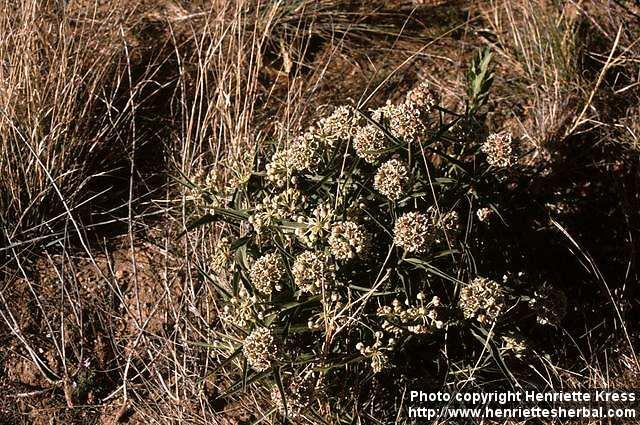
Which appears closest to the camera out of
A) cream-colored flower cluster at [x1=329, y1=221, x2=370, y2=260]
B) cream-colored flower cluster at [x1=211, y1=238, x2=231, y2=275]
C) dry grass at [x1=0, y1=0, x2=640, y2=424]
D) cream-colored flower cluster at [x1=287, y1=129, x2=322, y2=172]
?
cream-colored flower cluster at [x1=329, y1=221, x2=370, y2=260]

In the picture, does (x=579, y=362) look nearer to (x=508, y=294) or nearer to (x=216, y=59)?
(x=508, y=294)

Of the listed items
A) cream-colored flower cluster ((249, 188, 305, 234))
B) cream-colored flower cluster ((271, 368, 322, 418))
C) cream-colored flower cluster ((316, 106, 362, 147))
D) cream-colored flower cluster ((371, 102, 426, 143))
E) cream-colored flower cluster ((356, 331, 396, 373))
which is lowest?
cream-colored flower cluster ((271, 368, 322, 418))

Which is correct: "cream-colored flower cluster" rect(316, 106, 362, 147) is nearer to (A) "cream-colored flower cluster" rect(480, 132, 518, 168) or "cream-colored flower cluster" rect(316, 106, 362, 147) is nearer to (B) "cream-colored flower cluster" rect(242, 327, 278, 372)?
(A) "cream-colored flower cluster" rect(480, 132, 518, 168)

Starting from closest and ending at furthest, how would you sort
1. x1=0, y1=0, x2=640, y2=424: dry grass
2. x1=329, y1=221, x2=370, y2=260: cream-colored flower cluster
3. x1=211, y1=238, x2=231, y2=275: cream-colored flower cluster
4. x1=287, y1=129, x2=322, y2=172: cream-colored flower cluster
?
x1=329, y1=221, x2=370, y2=260: cream-colored flower cluster, x1=287, y1=129, x2=322, y2=172: cream-colored flower cluster, x1=211, y1=238, x2=231, y2=275: cream-colored flower cluster, x1=0, y1=0, x2=640, y2=424: dry grass

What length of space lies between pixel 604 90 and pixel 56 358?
2059 millimetres

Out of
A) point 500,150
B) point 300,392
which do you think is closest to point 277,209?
point 300,392

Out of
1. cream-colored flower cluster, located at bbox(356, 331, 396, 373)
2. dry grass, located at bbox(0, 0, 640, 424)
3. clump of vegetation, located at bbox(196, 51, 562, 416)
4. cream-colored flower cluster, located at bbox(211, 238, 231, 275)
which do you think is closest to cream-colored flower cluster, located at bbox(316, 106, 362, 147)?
clump of vegetation, located at bbox(196, 51, 562, 416)

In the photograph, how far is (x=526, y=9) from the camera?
2891 millimetres

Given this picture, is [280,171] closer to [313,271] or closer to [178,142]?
[313,271]

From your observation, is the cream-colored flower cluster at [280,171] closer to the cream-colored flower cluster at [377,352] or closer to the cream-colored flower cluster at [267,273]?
the cream-colored flower cluster at [267,273]

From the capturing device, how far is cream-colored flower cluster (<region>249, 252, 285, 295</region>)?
6.02 ft

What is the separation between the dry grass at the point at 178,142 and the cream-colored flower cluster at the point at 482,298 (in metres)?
0.23

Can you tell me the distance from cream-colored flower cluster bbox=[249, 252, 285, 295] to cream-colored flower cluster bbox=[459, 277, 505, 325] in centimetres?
43

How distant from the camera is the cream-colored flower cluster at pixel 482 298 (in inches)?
71.8
